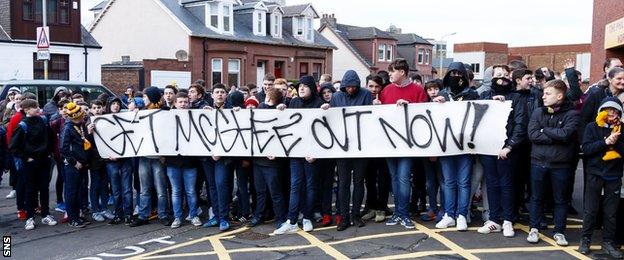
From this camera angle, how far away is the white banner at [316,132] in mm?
7109

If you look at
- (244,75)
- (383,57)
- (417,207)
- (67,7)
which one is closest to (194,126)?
(417,207)

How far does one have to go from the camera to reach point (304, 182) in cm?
756

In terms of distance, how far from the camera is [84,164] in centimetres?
795

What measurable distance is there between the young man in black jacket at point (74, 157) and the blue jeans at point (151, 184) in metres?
0.78

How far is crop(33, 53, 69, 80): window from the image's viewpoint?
27500 millimetres

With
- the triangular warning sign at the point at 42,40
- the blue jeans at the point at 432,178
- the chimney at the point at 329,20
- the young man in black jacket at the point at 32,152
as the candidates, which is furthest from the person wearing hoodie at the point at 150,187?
the chimney at the point at 329,20

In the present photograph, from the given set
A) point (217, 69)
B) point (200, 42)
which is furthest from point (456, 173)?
point (217, 69)

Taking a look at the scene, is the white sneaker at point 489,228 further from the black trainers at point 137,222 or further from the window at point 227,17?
the window at point 227,17

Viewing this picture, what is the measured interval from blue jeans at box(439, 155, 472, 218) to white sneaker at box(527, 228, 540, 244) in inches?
33.2

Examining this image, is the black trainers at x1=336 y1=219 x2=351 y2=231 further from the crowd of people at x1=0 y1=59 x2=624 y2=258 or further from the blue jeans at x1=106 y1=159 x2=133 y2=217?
the blue jeans at x1=106 y1=159 x2=133 y2=217

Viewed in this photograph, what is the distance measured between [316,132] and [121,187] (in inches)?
111

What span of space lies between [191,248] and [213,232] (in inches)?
29.5

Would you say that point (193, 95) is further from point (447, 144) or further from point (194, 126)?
point (447, 144)

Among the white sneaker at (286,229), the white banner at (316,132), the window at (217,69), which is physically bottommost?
the white sneaker at (286,229)
